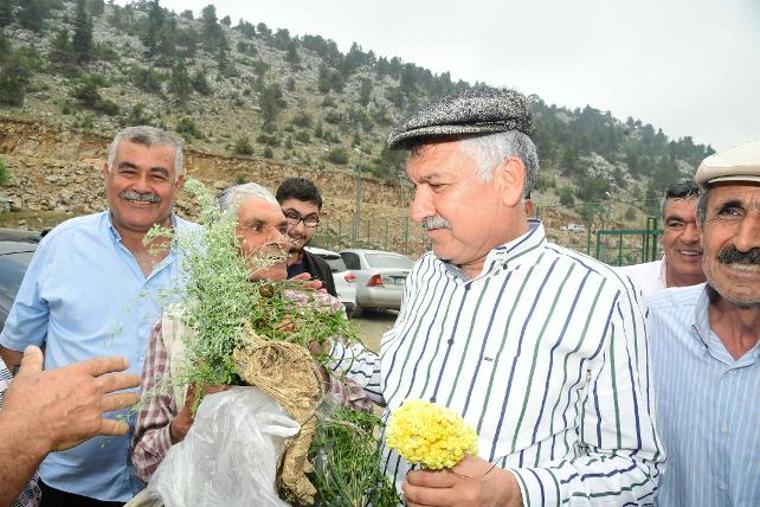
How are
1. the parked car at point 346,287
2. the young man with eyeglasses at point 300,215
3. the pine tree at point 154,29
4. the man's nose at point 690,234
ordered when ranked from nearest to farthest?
the man's nose at point 690,234 < the young man with eyeglasses at point 300,215 < the parked car at point 346,287 < the pine tree at point 154,29

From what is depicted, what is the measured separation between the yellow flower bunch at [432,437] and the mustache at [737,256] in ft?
4.56

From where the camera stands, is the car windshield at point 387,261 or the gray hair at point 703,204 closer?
the gray hair at point 703,204

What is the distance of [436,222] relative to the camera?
1.84 metres

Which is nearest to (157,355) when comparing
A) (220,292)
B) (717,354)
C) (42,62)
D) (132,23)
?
(220,292)

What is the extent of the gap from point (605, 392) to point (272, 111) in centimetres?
5266

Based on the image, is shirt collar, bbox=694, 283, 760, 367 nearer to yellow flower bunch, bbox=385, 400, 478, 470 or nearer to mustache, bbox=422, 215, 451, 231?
mustache, bbox=422, 215, 451, 231

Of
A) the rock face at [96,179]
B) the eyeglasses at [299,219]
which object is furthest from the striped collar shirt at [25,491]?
the rock face at [96,179]

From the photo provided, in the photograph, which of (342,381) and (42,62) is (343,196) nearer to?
(42,62)

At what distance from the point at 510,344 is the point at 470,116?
752mm

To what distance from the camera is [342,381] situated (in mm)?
1763

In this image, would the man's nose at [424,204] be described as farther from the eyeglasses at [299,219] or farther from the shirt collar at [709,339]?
the eyeglasses at [299,219]

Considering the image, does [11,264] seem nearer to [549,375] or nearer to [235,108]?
[549,375]

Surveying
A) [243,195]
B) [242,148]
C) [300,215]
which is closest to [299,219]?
[300,215]

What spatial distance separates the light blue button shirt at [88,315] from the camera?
2520 millimetres
